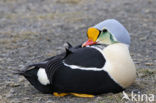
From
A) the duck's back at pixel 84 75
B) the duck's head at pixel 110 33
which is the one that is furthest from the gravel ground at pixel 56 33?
the duck's head at pixel 110 33

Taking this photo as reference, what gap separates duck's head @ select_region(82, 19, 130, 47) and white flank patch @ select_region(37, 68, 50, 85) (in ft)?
2.40

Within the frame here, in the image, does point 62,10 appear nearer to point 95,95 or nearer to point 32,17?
point 32,17

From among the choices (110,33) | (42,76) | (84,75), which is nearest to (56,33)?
(42,76)

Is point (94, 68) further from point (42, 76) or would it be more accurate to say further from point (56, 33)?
point (56, 33)

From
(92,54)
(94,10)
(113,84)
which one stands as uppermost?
(92,54)

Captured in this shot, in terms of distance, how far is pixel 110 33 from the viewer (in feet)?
16.0

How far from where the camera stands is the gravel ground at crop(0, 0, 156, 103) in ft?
17.3

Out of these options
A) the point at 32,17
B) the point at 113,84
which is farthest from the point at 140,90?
the point at 32,17

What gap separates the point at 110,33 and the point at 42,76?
0.98 meters

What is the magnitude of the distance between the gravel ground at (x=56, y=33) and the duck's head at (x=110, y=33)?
2.15 feet

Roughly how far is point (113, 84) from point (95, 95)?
0.95 ft

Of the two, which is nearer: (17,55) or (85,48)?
(85,48)

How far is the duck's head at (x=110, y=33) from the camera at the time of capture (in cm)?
484

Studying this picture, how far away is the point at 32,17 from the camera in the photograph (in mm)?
10539
